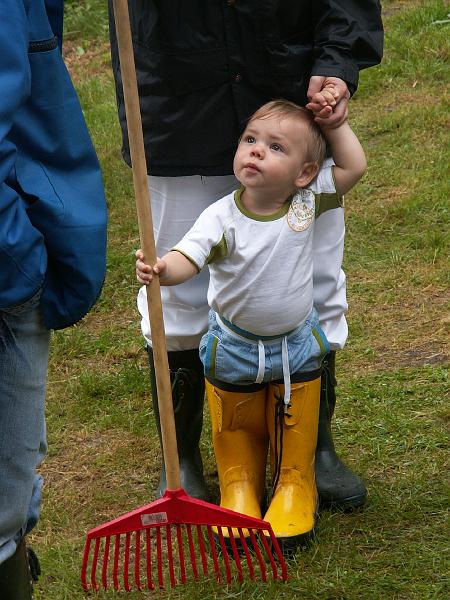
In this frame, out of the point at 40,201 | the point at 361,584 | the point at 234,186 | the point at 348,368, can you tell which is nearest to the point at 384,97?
the point at 348,368

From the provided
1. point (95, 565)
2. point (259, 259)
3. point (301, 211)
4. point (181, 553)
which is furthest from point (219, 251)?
point (95, 565)

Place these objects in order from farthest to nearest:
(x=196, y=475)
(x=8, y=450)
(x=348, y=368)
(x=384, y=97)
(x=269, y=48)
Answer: (x=384, y=97), (x=348, y=368), (x=196, y=475), (x=269, y=48), (x=8, y=450)

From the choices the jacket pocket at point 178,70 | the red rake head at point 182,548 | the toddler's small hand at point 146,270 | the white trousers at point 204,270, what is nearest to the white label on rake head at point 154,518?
the red rake head at point 182,548

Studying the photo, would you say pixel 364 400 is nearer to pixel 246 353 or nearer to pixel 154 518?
pixel 246 353

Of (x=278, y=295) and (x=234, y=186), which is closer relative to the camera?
(x=278, y=295)

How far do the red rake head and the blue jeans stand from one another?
0.61 m

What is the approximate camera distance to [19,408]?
2.29 m

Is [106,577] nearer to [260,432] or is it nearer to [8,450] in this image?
[260,432]

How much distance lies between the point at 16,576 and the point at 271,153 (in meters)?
1.19

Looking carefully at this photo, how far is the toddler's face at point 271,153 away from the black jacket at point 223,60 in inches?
4.4

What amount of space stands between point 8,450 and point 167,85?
1107mm

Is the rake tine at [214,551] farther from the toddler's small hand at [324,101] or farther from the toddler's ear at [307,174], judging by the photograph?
the toddler's small hand at [324,101]

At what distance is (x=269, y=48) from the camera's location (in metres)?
2.89

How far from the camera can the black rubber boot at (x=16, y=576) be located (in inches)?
101
